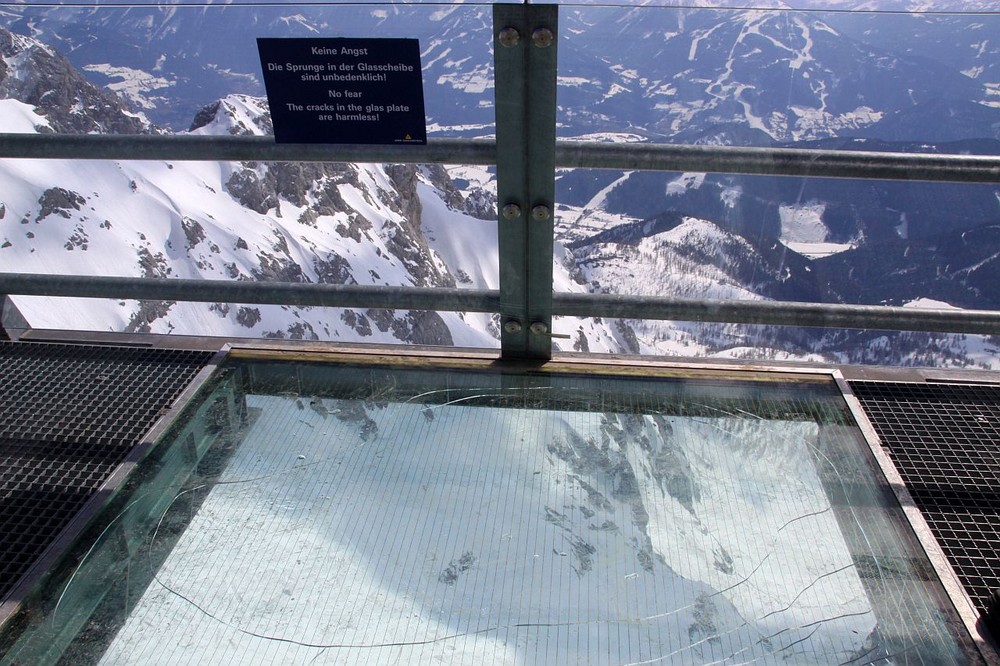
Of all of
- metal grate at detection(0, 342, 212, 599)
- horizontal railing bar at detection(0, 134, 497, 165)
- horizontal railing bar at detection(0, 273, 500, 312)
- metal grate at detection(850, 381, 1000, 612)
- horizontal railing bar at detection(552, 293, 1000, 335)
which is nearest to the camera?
metal grate at detection(850, 381, 1000, 612)

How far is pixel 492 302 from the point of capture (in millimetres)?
2352

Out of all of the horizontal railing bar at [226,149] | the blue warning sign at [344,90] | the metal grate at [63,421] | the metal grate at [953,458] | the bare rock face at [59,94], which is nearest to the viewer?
the metal grate at [953,458]

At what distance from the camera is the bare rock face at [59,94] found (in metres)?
62.0

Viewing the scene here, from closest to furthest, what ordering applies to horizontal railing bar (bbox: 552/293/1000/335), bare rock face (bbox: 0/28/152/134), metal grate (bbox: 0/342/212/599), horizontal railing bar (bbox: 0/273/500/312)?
metal grate (bbox: 0/342/212/599) → horizontal railing bar (bbox: 552/293/1000/335) → horizontal railing bar (bbox: 0/273/500/312) → bare rock face (bbox: 0/28/152/134)

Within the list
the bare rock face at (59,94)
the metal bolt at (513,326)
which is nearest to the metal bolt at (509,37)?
the metal bolt at (513,326)

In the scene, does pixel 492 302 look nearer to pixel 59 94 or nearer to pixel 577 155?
pixel 577 155

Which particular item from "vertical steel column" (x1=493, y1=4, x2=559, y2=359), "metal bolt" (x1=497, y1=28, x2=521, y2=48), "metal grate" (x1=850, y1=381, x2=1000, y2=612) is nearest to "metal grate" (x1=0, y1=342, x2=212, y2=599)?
"vertical steel column" (x1=493, y1=4, x2=559, y2=359)

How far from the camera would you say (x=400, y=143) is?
209cm

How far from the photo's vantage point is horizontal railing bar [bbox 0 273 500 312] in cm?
232

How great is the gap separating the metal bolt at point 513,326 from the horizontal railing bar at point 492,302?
6cm

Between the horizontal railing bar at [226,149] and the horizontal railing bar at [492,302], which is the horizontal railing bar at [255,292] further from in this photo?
the horizontal railing bar at [226,149]

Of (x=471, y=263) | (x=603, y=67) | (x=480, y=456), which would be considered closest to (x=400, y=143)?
(x=480, y=456)

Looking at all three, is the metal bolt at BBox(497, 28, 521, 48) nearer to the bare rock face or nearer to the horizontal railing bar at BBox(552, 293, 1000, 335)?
the horizontal railing bar at BBox(552, 293, 1000, 335)

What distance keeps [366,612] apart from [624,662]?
0.55 m
